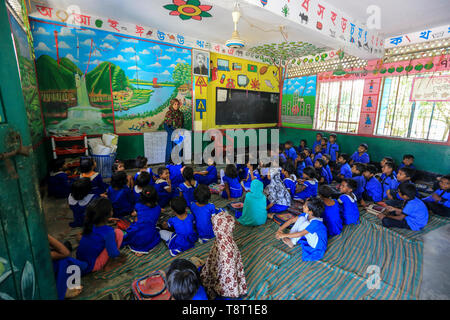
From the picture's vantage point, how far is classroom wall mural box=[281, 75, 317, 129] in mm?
7664

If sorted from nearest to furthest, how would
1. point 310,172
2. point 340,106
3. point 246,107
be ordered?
point 310,172 < point 340,106 < point 246,107

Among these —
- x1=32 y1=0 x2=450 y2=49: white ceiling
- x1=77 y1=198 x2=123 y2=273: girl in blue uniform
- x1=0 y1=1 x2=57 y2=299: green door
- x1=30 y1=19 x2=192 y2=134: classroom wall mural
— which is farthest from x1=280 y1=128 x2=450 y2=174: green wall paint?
x1=0 y1=1 x2=57 y2=299: green door

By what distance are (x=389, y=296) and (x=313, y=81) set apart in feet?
22.7

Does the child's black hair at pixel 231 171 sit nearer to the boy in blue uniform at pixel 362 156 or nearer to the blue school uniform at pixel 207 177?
the blue school uniform at pixel 207 177

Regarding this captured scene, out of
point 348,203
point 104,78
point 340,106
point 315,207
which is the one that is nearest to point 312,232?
point 315,207

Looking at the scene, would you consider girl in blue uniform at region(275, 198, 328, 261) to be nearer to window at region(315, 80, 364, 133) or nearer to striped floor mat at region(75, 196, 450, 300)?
striped floor mat at region(75, 196, 450, 300)

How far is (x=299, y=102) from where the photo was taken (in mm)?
8086

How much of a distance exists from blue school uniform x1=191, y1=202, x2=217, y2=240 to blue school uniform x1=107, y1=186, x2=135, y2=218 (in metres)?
1.12

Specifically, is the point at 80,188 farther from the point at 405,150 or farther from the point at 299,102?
the point at 299,102

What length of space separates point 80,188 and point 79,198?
0.16 meters

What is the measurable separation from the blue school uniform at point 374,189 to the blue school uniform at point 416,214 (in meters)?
0.79

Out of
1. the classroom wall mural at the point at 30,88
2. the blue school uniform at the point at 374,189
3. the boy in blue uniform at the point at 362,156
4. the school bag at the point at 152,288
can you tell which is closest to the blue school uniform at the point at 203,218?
the school bag at the point at 152,288

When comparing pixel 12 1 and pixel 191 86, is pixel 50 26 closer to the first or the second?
pixel 12 1
